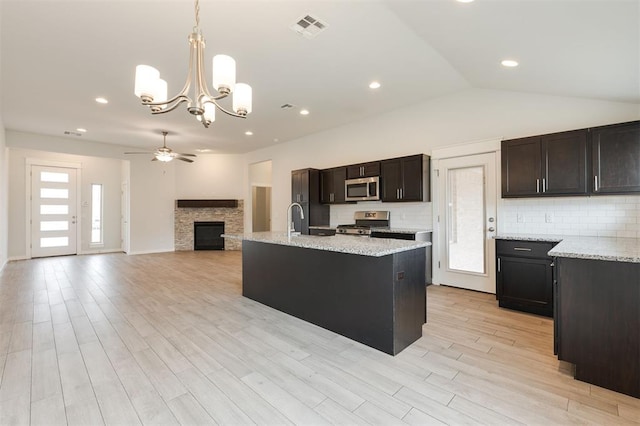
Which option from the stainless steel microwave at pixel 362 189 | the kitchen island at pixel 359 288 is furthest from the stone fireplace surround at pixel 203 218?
the kitchen island at pixel 359 288

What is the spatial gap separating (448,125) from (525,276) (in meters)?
2.52

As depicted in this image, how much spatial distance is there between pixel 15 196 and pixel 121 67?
21.4ft

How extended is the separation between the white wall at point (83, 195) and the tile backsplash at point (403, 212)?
24.3 ft

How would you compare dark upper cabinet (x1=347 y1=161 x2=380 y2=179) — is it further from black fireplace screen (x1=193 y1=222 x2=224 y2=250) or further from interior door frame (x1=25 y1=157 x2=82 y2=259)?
interior door frame (x1=25 y1=157 x2=82 y2=259)

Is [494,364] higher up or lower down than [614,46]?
lower down

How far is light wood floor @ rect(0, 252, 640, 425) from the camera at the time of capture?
5.80 feet

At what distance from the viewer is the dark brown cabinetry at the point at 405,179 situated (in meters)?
4.74

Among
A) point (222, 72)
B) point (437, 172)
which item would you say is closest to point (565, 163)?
point (437, 172)

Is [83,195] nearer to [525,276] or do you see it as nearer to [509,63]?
[509,63]

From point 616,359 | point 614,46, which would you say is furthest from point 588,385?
point 614,46

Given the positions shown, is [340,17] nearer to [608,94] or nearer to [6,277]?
[608,94]

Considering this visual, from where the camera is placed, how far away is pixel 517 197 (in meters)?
3.72

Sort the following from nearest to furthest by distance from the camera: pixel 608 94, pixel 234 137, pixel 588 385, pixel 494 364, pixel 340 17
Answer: pixel 588 385
pixel 494 364
pixel 340 17
pixel 608 94
pixel 234 137

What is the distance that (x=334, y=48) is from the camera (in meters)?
3.21
